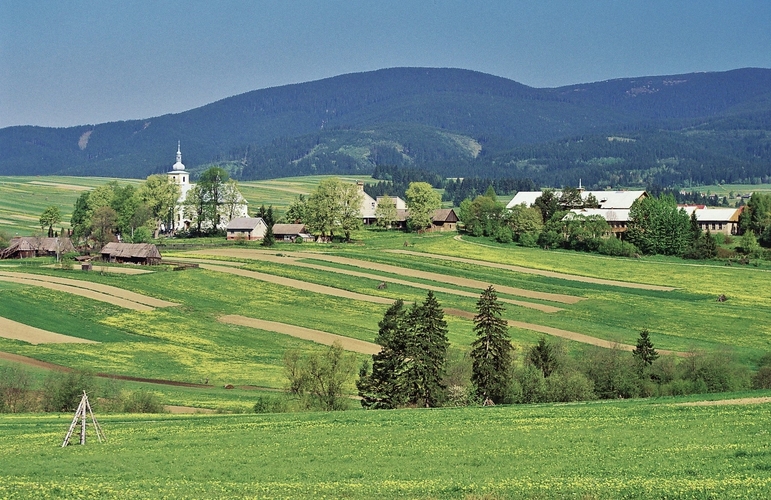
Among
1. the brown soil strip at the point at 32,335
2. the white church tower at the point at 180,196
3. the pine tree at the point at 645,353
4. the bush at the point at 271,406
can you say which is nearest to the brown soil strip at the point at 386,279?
the pine tree at the point at 645,353

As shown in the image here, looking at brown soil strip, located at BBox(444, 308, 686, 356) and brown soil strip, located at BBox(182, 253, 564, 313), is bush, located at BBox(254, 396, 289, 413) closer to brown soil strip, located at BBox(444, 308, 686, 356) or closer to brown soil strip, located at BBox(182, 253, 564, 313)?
brown soil strip, located at BBox(444, 308, 686, 356)

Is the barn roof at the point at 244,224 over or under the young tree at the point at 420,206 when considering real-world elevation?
under

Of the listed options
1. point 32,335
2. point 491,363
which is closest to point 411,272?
point 32,335

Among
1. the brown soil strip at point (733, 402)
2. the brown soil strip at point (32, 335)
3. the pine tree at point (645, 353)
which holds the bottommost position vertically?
the brown soil strip at point (32, 335)

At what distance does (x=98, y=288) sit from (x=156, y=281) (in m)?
6.04

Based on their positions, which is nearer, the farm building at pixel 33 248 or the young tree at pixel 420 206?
the farm building at pixel 33 248

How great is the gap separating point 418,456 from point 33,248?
93133mm

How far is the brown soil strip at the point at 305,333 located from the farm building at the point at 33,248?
41.8 meters

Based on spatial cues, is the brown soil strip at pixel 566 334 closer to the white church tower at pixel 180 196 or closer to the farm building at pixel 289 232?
the farm building at pixel 289 232

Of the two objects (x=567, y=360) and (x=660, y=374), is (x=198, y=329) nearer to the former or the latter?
(x=567, y=360)

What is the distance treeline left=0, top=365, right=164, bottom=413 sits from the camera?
4650cm

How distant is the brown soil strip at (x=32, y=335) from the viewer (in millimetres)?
66750

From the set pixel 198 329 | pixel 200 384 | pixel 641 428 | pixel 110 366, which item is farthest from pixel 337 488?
pixel 198 329

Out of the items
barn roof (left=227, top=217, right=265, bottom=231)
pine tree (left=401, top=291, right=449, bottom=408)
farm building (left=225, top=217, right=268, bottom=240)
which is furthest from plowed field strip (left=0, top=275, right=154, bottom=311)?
barn roof (left=227, top=217, right=265, bottom=231)
